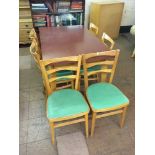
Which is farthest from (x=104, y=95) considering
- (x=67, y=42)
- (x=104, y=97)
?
(x=67, y=42)

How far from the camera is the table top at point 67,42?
5.60ft

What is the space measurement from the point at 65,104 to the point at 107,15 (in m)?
2.72

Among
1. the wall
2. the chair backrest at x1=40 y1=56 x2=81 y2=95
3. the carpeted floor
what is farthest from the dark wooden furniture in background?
the chair backrest at x1=40 y1=56 x2=81 y2=95

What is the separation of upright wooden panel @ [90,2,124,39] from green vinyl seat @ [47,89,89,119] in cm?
230

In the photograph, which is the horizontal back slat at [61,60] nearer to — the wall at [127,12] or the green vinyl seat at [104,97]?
the green vinyl seat at [104,97]

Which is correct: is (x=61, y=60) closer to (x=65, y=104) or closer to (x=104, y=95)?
(x=65, y=104)

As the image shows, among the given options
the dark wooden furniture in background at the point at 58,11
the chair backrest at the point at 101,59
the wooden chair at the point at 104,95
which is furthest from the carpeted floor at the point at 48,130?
the dark wooden furniture in background at the point at 58,11

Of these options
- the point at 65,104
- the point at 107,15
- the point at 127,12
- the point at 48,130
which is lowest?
the point at 48,130

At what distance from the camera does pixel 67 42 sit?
1.94 meters

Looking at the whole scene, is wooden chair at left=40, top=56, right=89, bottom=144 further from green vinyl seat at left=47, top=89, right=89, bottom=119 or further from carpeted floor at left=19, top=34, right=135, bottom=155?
carpeted floor at left=19, top=34, right=135, bottom=155

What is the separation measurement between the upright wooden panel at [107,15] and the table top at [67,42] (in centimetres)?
130
